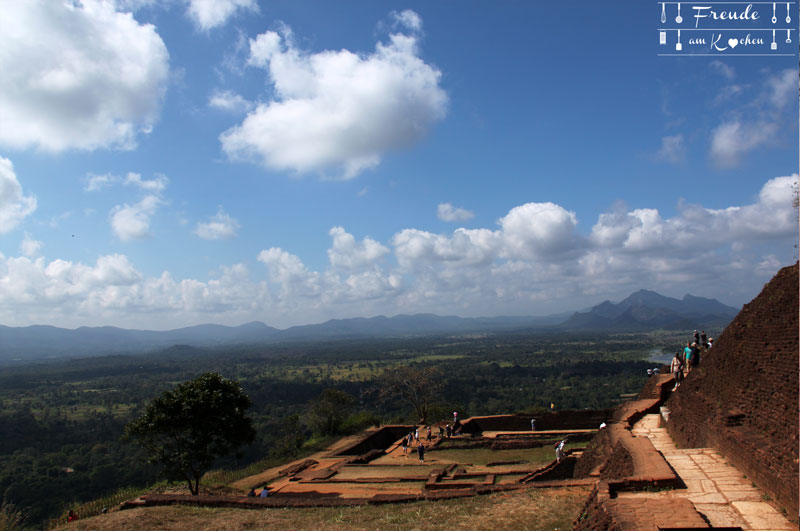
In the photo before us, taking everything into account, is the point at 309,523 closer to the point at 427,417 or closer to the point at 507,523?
the point at 507,523

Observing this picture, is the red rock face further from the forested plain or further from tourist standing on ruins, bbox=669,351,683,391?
the forested plain

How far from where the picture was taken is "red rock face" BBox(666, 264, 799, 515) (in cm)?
729

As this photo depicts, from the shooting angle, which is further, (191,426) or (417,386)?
(417,386)

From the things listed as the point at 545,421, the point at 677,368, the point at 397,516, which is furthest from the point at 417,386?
the point at 397,516

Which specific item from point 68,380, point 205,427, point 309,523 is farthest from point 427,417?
point 68,380

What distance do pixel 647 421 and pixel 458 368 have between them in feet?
300

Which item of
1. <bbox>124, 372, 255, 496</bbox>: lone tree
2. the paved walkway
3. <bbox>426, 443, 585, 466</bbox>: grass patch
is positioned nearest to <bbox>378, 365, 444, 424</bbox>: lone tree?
<bbox>426, 443, 585, 466</bbox>: grass patch

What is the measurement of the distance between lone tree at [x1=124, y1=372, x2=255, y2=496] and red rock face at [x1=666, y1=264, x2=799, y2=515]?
1390 centimetres

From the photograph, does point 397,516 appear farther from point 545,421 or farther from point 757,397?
point 545,421

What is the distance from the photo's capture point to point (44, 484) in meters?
34.0

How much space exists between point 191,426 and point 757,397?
15.7 m

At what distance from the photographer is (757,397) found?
29.1ft

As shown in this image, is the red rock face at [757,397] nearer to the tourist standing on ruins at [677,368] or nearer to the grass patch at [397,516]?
the grass patch at [397,516]

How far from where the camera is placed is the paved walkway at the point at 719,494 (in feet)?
21.0
